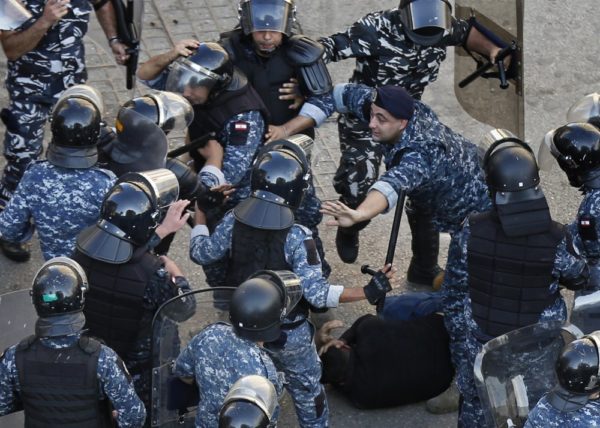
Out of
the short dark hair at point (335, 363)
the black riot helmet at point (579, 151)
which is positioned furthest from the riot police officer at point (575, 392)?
the short dark hair at point (335, 363)

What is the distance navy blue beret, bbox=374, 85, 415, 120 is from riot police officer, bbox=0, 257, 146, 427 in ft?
7.11

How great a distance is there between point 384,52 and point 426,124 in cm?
88

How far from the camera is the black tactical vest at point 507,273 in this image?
17.6ft

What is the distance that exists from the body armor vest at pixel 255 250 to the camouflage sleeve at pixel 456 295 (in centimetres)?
93

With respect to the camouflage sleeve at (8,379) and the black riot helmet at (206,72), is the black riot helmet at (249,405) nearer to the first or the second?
the camouflage sleeve at (8,379)

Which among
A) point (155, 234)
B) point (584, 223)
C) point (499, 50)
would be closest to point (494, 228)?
point (584, 223)

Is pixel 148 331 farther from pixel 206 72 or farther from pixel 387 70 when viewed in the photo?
pixel 387 70

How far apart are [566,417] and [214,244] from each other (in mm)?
1922

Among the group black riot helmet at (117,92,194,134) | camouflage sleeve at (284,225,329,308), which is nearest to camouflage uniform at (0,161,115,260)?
black riot helmet at (117,92,194,134)

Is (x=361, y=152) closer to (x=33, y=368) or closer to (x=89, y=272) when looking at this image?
(x=89, y=272)

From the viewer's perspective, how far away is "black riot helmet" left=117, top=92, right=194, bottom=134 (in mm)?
5910

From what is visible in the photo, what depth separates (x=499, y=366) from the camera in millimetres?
5035

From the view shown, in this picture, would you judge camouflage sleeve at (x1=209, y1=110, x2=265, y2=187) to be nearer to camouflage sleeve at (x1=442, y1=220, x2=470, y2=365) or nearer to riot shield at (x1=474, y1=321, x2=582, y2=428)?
camouflage sleeve at (x1=442, y1=220, x2=470, y2=365)

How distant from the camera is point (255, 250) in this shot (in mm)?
5340
